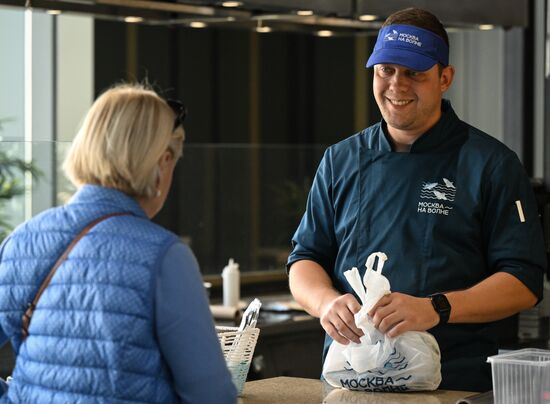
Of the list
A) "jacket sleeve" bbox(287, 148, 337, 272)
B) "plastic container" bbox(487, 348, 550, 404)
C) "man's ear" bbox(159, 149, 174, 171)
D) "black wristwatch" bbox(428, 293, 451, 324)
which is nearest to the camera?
"man's ear" bbox(159, 149, 174, 171)

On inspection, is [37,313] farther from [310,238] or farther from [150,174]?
[310,238]

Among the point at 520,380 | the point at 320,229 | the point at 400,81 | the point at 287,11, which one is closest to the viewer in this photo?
the point at 520,380

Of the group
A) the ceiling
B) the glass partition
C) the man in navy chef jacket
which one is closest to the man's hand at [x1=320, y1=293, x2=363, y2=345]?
the man in navy chef jacket

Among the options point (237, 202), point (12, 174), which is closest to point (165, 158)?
point (12, 174)

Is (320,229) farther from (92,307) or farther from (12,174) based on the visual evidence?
(12,174)

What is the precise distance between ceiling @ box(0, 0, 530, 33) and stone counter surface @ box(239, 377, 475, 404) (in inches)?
61.2

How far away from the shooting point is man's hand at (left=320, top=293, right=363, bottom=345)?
7.86ft

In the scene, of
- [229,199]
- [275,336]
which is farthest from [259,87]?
[275,336]

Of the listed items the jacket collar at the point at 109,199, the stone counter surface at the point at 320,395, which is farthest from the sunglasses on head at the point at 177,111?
the stone counter surface at the point at 320,395

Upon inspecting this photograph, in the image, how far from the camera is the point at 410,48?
264 centimetres

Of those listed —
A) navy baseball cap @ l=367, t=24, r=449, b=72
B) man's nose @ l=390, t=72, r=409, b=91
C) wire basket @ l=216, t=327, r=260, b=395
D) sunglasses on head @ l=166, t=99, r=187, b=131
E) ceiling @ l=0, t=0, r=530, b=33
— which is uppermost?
ceiling @ l=0, t=0, r=530, b=33

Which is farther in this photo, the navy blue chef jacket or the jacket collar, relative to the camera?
the navy blue chef jacket

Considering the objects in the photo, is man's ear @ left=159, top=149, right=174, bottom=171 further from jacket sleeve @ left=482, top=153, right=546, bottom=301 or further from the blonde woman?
jacket sleeve @ left=482, top=153, right=546, bottom=301

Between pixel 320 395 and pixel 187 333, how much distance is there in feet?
2.52
